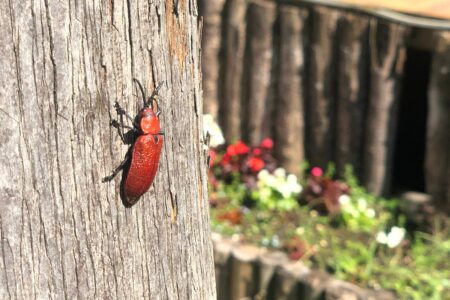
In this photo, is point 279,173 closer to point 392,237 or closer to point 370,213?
point 370,213

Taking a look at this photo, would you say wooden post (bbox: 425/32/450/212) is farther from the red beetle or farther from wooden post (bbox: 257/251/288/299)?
the red beetle

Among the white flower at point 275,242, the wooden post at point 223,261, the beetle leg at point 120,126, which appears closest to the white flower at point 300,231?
the white flower at point 275,242

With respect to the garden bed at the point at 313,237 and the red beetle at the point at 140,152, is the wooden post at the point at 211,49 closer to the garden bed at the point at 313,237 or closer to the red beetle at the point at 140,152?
the garden bed at the point at 313,237

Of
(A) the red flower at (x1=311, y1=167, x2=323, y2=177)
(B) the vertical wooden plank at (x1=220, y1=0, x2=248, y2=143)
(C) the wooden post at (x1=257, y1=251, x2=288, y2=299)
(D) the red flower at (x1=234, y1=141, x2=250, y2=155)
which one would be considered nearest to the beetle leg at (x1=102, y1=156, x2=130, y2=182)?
(C) the wooden post at (x1=257, y1=251, x2=288, y2=299)

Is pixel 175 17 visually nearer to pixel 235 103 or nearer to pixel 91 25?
pixel 91 25

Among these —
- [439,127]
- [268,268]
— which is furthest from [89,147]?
[439,127]

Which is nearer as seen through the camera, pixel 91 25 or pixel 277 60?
pixel 91 25

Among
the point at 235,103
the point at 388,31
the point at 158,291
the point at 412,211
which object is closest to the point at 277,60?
the point at 235,103
